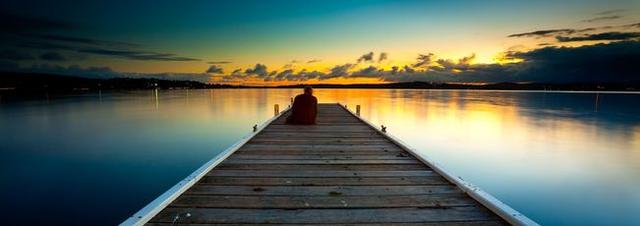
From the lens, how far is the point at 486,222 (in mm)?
2963

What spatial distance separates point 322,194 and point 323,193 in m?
0.04

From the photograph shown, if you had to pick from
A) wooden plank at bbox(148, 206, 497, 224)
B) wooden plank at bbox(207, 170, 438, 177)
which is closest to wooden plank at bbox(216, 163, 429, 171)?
wooden plank at bbox(207, 170, 438, 177)

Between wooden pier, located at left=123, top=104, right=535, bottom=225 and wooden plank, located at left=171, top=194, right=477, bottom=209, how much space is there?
0.01 metres

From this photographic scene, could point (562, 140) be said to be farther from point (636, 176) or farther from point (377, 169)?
point (377, 169)

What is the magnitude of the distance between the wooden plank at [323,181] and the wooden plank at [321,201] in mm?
470

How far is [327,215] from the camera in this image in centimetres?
311

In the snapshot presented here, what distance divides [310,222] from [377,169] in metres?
2.08

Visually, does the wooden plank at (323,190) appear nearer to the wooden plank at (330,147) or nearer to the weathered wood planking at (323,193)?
the weathered wood planking at (323,193)

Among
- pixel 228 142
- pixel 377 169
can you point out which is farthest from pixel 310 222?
pixel 228 142

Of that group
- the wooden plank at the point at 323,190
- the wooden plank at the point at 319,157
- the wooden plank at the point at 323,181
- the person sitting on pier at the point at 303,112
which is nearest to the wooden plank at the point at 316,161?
the wooden plank at the point at 319,157

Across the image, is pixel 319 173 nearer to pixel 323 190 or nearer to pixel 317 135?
pixel 323 190

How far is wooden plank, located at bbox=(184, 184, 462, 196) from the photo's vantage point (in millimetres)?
3680

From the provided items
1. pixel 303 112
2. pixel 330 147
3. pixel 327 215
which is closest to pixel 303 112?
pixel 303 112

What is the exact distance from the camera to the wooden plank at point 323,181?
4.04 metres
